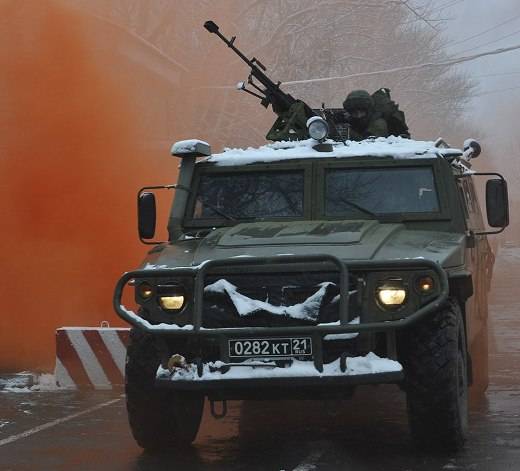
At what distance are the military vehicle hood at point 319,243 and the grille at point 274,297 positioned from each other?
160 millimetres

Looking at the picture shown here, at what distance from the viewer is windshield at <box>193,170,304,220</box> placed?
29.2ft

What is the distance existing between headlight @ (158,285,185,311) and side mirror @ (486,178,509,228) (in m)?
2.65

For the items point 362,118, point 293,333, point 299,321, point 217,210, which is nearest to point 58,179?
point 362,118

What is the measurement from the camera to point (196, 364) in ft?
23.8

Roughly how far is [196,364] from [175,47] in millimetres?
29176

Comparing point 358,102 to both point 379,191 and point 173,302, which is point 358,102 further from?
point 173,302

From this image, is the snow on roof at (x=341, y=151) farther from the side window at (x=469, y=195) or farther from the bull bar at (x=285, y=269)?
the bull bar at (x=285, y=269)

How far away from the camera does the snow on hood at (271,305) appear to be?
7215 millimetres

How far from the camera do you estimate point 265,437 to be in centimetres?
856

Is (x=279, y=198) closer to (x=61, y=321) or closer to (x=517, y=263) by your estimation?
(x=61, y=321)

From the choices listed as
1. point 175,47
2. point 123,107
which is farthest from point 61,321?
point 175,47

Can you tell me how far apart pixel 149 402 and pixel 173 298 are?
2.20ft

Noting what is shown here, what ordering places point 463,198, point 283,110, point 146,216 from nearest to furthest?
1. point 463,198
2. point 146,216
3. point 283,110

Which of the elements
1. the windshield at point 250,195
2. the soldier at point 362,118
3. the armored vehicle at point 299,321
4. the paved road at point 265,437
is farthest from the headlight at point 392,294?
the soldier at point 362,118
